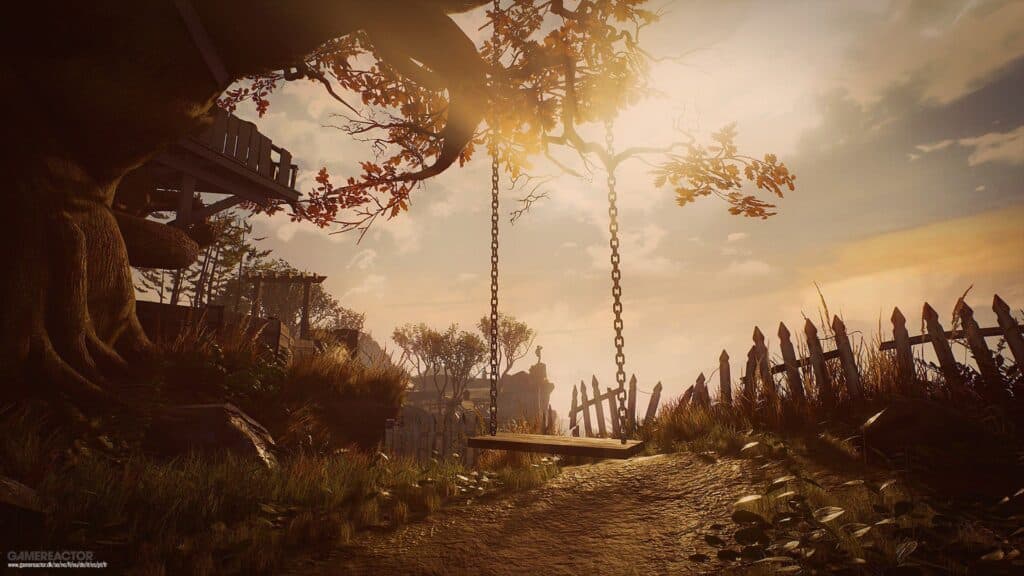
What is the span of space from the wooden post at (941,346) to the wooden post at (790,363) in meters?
1.47

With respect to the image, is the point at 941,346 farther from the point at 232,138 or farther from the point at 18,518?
the point at 232,138

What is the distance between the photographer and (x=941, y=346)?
20.3 feet

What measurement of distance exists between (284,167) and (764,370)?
13.4 metres

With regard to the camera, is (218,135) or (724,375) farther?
(218,135)

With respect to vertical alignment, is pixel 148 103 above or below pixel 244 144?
below

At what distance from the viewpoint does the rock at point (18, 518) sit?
2.52 metres

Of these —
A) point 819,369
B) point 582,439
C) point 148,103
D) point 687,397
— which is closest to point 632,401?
point 687,397

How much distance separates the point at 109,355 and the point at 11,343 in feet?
3.27

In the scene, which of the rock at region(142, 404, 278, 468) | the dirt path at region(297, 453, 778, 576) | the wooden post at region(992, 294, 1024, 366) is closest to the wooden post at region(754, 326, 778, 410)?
the dirt path at region(297, 453, 778, 576)

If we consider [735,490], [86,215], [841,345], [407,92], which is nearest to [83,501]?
[86,215]

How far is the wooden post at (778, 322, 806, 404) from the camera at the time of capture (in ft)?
21.6

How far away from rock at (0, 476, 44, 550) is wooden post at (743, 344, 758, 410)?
6503 mm

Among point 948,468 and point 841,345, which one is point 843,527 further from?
point 841,345

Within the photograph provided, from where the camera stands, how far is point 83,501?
2.96 m
